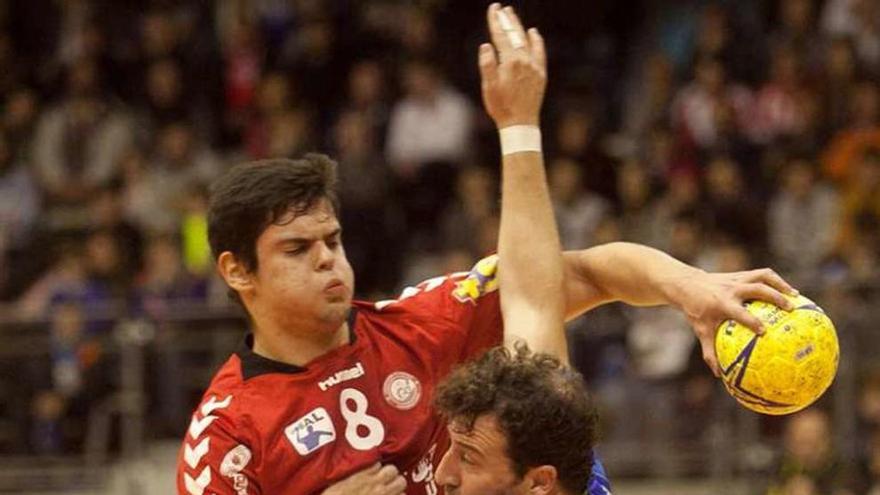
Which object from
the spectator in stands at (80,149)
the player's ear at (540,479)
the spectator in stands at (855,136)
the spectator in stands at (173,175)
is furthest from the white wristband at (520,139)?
the spectator in stands at (80,149)

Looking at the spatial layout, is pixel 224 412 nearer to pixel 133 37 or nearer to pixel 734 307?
pixel 734 307

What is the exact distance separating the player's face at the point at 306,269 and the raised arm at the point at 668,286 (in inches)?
32.3

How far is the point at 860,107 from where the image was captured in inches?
569

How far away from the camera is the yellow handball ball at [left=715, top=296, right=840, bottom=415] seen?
5.25 meters

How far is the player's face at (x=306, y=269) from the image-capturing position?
19.8ft

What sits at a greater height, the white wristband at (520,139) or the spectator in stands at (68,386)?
the white wristband at (520,139)

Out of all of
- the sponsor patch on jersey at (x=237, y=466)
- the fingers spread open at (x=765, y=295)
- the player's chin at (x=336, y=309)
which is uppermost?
the fingers spread open at (x=765, y=295)

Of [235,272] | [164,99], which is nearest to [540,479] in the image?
[235,272]

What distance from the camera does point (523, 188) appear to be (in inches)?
247

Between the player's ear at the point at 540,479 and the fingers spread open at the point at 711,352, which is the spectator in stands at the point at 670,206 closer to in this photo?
the fingers spread open at the point at 711,352

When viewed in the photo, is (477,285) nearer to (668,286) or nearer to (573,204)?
(668,286)

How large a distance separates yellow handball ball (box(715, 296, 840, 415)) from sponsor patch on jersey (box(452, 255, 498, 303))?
4.11 ft

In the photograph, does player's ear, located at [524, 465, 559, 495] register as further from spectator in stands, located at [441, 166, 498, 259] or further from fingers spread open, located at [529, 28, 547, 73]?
spectator in stands, located at [441, 166, 498, 259]

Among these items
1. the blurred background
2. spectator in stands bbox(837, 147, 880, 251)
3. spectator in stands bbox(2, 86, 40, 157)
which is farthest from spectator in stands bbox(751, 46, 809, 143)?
spectator in stands bbox(2, 86, 40, 157)
